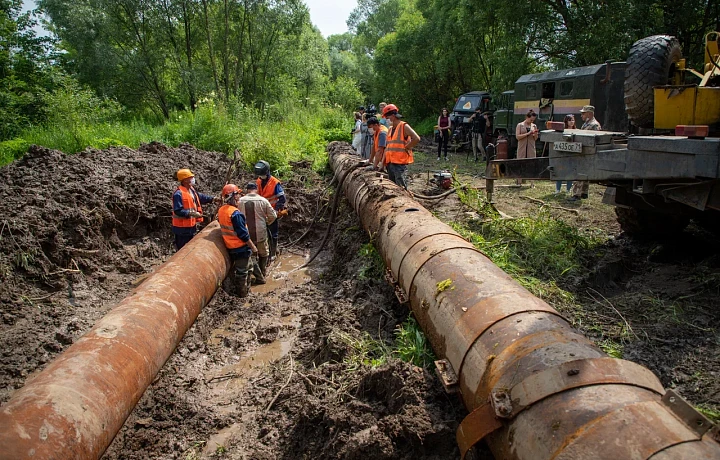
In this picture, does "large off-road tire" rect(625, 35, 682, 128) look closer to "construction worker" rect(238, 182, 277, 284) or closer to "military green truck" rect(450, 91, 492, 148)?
"construction worker" rect(238, 182, 277, 284)

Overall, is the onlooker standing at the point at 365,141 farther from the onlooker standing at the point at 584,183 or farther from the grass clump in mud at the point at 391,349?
the grass clump in mud at the point at 391,349

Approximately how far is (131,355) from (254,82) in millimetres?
25889

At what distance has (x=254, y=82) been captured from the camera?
27047mm

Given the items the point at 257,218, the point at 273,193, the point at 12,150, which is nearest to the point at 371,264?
the point at 257,218

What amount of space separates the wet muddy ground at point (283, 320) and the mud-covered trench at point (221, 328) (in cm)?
2

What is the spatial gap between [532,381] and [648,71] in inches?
177

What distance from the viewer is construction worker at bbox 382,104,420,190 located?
6.93 metres

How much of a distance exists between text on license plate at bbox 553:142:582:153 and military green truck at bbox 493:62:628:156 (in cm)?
649

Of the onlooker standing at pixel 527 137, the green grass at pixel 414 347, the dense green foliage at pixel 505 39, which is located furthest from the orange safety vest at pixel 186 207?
the dense green foliage at pixel 505 39

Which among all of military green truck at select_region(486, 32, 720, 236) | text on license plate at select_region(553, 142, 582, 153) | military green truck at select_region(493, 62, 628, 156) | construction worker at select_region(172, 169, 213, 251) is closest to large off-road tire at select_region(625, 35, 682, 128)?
military green truck at select_region(486, 32, 720, 236)

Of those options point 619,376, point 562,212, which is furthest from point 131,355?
point 562,212

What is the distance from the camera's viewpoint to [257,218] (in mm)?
6582

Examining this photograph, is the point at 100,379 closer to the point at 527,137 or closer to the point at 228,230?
the point at 228,230

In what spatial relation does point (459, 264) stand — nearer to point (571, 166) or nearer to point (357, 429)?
point (357, 429)
